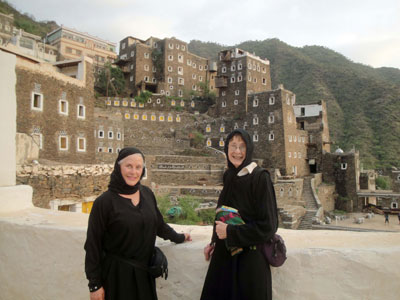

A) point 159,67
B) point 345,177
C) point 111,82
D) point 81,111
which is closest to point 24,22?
point 111,82

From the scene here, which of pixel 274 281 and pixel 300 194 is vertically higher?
pixel 274 281

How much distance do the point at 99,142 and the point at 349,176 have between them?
2522 centimetres

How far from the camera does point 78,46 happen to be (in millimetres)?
47312

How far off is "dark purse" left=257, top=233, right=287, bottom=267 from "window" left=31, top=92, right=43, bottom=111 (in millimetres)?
14195

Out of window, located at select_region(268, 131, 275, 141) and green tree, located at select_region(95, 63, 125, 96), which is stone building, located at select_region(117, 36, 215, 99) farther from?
window, located at select_region(268, 131, 275, 141)

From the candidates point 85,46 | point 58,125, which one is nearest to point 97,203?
point 58,125

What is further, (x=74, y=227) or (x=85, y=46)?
(x=85, y=46)

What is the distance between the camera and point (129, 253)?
2.23m

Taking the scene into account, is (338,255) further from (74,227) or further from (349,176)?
(349,176)

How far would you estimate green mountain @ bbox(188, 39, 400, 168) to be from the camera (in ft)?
144

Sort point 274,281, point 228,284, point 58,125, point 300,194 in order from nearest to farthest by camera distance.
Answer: point 228,284 → point 274,281 → point 58,125 → point 300,194

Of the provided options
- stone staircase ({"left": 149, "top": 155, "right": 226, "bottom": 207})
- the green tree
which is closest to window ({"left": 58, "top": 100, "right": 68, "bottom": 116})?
stone staircase ({"left": 149, "top": 155, "right": 226, "bottom": 207})

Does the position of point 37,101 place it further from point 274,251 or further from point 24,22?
point 24,22

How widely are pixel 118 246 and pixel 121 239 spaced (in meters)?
0.06
